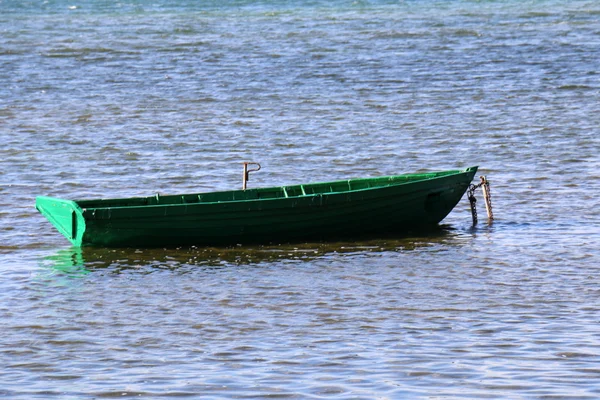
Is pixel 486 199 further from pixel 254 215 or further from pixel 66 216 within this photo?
pixel 66 216

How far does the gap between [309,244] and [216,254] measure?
1541mm

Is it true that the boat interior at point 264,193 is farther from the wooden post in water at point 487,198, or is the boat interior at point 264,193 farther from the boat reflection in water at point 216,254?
the boat reflection in water at point 216,254

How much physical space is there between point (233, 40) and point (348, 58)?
10.6 m

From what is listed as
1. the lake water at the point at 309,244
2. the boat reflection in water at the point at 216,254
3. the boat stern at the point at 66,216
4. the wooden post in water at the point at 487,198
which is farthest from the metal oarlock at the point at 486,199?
the boat stern at the point at 66,216

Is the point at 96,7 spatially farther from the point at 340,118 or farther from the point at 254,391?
the point at 254,391

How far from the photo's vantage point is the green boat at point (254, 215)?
60.8 ft

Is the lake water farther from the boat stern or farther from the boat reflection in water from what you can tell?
the boat stern

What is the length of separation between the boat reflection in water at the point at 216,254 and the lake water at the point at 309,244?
64 mm

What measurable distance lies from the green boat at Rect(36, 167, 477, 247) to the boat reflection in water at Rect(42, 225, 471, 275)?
0.19m

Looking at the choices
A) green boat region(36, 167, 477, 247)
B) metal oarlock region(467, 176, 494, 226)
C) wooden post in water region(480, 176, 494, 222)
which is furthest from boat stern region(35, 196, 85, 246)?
wooden post in water region(480, 176, 494, 222)

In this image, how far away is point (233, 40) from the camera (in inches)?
2206

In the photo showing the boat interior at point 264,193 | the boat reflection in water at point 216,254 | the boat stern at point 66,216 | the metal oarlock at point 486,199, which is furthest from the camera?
the metal oarlock at point 486,199

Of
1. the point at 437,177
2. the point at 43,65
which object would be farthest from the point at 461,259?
the point at 43,65

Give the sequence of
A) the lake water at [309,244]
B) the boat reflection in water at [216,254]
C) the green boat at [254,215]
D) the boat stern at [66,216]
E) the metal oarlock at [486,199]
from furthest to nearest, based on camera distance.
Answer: the metal oarlock at [486,199]
the green boat at [254,215]
the boat stern at [66,216]
the boat reflection in water at [216,254]
the lake water at [309,244]
